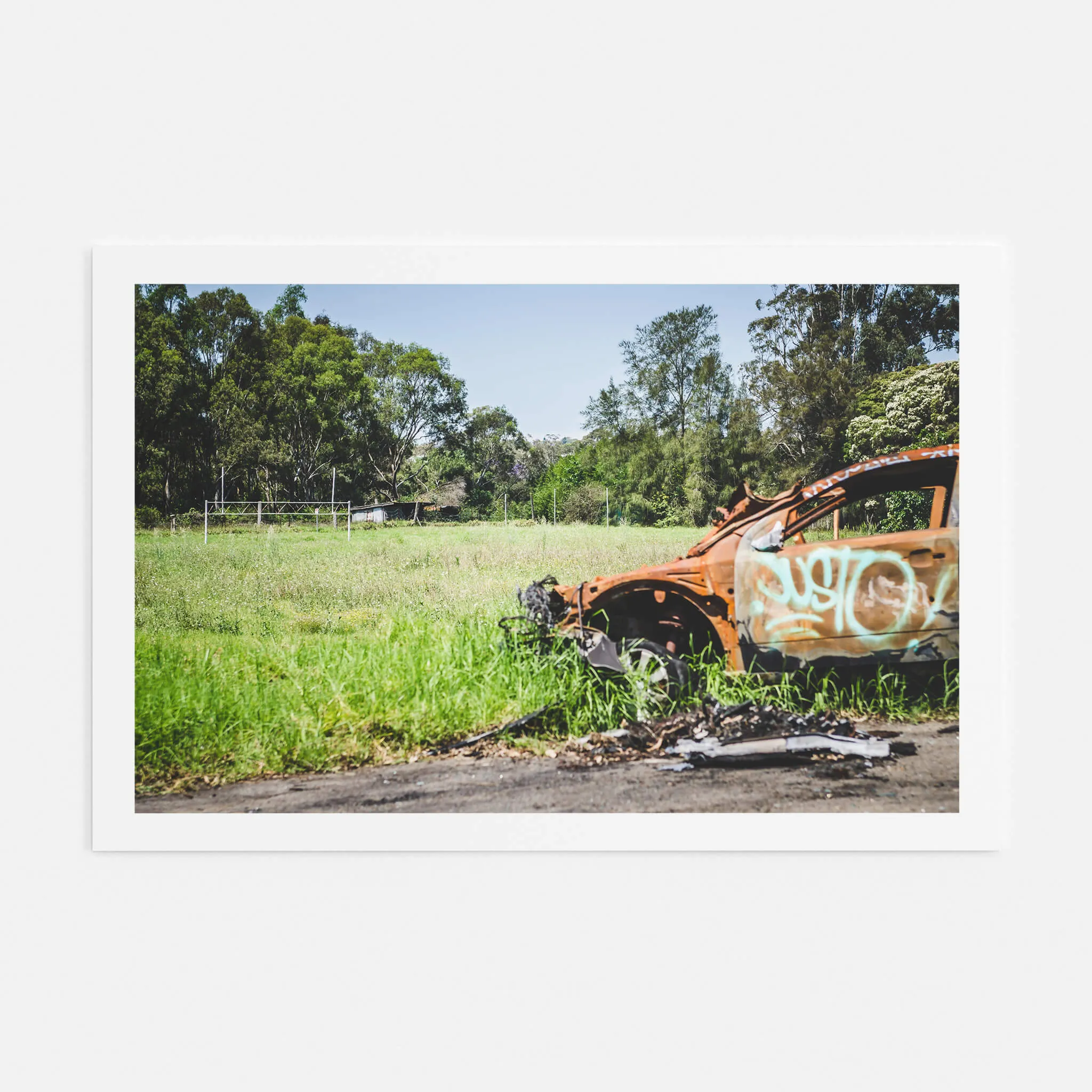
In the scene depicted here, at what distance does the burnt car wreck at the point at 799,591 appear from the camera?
2438mm

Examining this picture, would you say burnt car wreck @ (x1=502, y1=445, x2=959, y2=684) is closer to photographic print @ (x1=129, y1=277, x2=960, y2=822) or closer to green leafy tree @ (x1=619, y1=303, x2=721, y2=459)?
photographic print @ (x1=129, y1=277, x2=960, y2=822)

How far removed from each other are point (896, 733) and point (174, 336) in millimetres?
3259

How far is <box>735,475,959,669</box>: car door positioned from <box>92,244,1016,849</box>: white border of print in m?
0.08

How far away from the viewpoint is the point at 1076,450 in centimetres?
245

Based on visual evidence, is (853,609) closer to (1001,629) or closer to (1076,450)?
(1001,629)

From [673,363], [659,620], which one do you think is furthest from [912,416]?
[659,620]

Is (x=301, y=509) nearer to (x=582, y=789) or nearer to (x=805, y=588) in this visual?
(x=582, y=789)

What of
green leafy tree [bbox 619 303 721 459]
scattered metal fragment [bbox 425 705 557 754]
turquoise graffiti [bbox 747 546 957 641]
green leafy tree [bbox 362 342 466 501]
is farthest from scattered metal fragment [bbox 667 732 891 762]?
green leafy tree [bbox 362 342 466 501]

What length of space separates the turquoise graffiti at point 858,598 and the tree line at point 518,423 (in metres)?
0.38

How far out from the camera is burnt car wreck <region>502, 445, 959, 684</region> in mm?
2438

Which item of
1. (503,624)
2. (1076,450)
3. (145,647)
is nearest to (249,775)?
(145,647)
